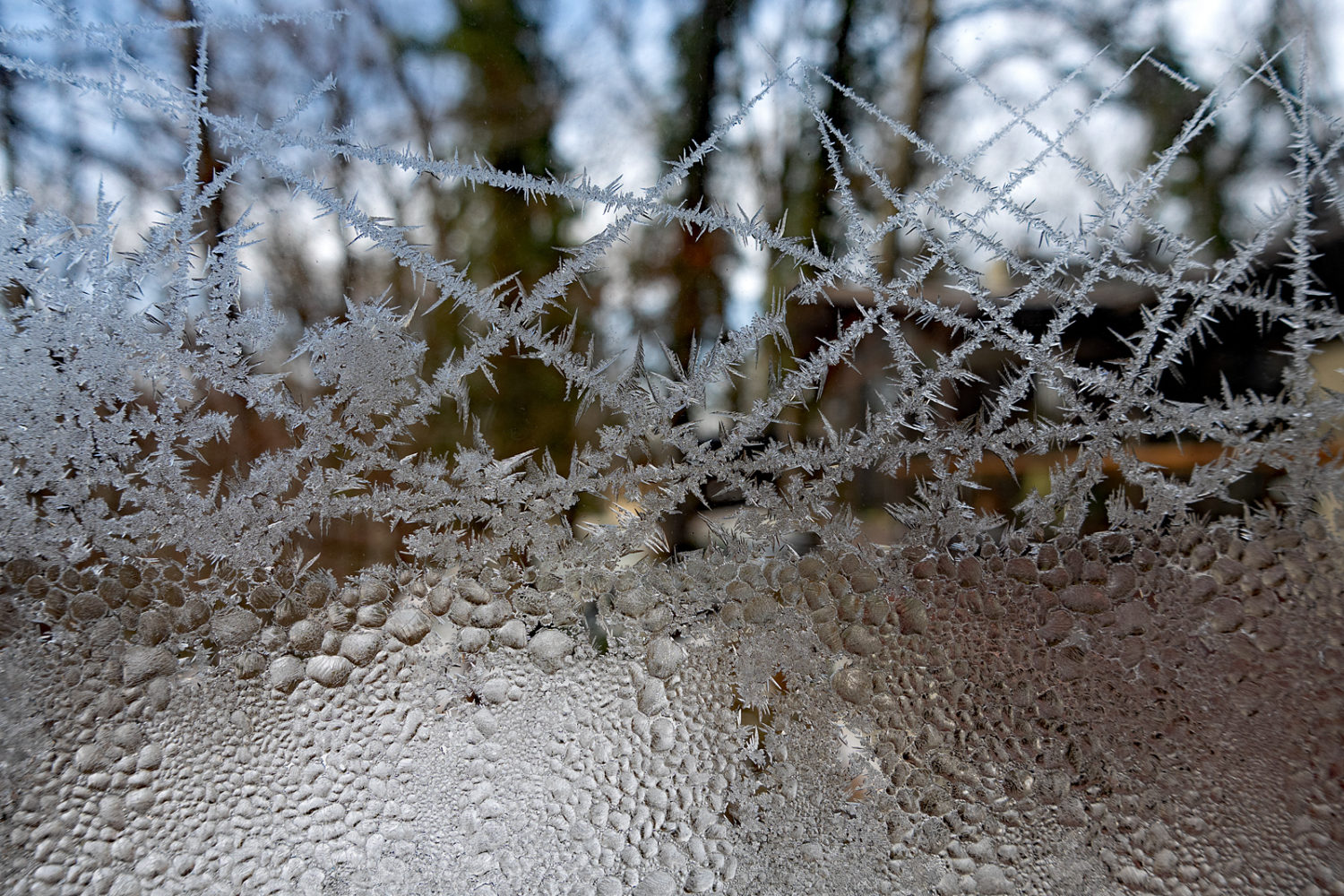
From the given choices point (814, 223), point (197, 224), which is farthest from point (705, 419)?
point (197, 224)

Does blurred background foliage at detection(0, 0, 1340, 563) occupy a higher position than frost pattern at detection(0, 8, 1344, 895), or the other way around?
blurred background foliage at detection(0, 0, 1340, 563)

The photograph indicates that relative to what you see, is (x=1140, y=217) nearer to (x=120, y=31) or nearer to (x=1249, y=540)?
(x=1249, y=540)

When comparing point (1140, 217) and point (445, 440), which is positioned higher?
point (1140, 217)

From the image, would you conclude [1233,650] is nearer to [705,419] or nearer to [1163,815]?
[1163,815]

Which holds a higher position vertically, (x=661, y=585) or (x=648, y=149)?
(x=648, y=149)

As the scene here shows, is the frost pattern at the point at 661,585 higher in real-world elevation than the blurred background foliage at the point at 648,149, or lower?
lower
